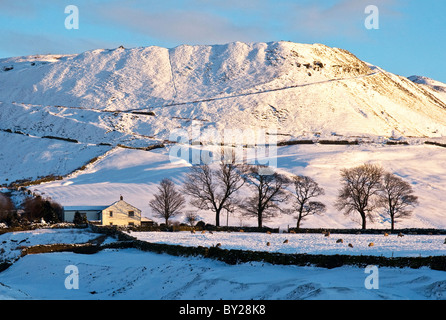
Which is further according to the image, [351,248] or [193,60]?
[193,60]

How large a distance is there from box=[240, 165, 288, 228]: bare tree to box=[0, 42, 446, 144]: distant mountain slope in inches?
2004

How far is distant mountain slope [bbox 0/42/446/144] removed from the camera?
133750mm

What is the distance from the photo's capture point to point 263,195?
5884 cm

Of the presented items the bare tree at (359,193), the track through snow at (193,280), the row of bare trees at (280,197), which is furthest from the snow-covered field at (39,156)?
the track through snow at (193,280)

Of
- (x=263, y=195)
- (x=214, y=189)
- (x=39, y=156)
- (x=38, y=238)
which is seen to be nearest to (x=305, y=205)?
(x=214, y=189)

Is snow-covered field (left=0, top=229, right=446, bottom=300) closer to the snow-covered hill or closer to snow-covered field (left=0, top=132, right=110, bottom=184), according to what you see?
the snow-covered hill

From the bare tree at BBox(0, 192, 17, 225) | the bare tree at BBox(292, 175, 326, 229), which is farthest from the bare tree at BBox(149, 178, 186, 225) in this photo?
the bare tree at BBox(0, 192, 17, 225)

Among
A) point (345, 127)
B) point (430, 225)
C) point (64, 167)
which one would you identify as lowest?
point (430, 225)

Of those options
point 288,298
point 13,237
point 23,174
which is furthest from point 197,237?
point 23,174

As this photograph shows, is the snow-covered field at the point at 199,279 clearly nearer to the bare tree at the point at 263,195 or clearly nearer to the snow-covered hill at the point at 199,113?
the bare tree at the point at 263,195

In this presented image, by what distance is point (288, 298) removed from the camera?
806 inches
